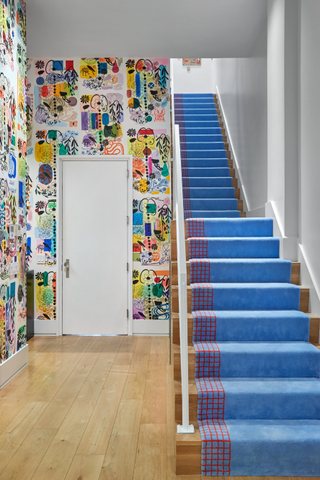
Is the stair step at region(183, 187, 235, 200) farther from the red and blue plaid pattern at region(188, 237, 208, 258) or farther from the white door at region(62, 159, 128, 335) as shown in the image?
the red and blue plaid pattern at region(188, 237, 208, 258)

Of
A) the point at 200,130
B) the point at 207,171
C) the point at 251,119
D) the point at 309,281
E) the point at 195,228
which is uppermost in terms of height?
the point at 200,130

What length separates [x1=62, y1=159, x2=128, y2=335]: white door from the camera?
4746 millimetres

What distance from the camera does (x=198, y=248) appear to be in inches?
132

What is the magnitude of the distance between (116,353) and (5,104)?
243 cm

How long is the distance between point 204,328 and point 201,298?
0.88ft

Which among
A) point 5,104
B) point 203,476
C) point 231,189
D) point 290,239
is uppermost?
point 5,104

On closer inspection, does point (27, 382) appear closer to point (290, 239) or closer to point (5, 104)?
point (5, 104)

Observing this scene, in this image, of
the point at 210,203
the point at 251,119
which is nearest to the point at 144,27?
the point at 251,119

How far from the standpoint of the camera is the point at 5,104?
124 inches

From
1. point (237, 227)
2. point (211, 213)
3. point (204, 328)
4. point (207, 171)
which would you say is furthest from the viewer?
point (207, 171)

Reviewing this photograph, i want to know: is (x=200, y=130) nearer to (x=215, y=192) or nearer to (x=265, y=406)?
(x=215, y=192)

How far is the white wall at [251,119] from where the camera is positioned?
4195mm

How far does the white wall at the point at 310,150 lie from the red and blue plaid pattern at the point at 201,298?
72 cm

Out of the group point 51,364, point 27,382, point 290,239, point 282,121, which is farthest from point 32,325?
point 282,121
